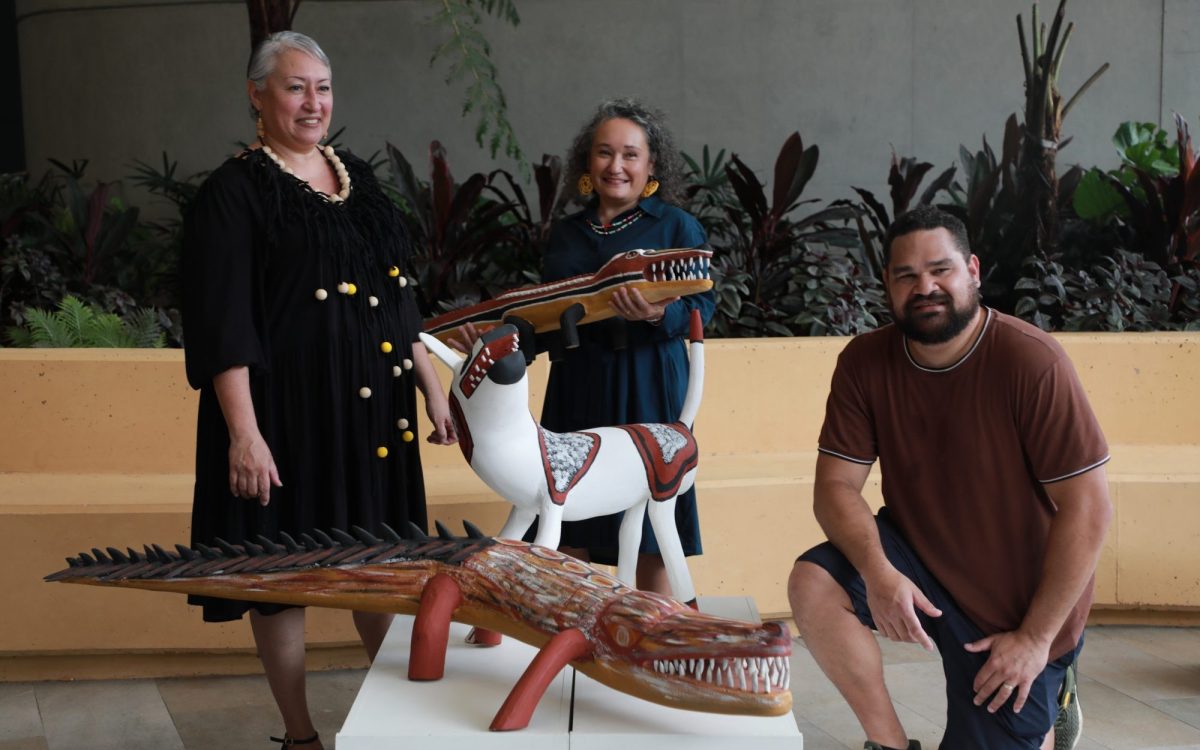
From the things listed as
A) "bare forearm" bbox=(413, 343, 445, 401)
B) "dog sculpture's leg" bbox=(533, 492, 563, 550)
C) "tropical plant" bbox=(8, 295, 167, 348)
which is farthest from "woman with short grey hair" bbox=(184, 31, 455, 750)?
"tropical plant" bbox=(8, 295, 167, 348)

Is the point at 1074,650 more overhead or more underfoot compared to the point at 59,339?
more underfoot

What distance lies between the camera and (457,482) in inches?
143

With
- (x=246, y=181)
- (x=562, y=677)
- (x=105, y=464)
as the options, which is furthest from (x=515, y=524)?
(x=105, y=464)

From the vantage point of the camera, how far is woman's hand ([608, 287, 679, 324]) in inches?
92.4

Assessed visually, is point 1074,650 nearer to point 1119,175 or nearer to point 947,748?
point 947,748

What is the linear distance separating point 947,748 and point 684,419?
83 centimetres

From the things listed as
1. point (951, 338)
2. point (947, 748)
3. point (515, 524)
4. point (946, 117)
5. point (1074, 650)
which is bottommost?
point (947, 748)

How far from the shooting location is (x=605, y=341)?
2.70 m

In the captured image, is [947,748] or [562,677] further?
[947,748]

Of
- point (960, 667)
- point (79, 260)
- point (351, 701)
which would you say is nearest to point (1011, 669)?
point (960, 667)

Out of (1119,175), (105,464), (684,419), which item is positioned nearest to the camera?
(684,419)

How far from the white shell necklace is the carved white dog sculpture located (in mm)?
371

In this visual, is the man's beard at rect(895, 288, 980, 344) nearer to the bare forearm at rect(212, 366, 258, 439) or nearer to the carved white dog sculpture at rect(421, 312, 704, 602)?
the carved white dog sculpture at rect(421, 312, 704, 602)

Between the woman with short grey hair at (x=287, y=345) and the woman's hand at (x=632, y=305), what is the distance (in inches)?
18.3
